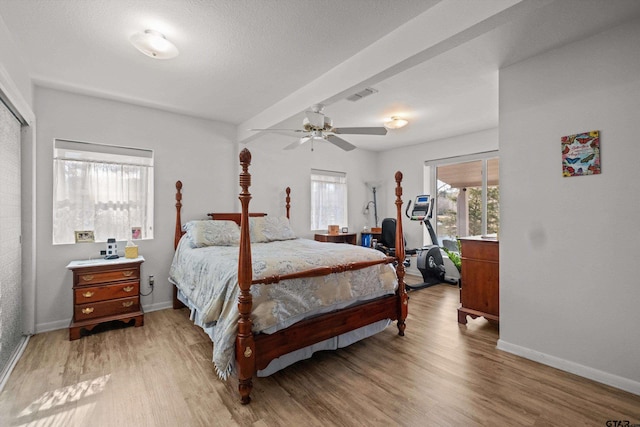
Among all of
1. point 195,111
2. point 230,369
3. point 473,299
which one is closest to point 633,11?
point 473,299

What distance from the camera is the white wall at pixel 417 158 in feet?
15.8

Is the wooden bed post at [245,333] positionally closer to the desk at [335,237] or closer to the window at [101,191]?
the window at [101,191]

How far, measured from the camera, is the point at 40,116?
10.1 feet

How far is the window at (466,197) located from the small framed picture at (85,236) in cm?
527

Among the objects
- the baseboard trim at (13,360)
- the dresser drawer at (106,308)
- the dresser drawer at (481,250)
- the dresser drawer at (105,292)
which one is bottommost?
the baseboard trim at (13,360)

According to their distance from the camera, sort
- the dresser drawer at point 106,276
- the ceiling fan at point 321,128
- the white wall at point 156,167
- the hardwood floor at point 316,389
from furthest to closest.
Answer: the white wall at point 156,167 < the dresser drawer at point 106,276 < the ceiling fan at point 321,128 < the hardwood floor at point 316,389

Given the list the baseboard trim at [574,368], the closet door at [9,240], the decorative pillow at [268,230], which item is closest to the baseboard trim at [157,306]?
the closet door at [9,240]

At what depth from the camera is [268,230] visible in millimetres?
3980

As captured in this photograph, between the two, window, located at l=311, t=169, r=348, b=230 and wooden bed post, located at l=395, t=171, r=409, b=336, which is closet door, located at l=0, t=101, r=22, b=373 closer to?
wooden bed post, located at l=395, t=171, r=409, b=336

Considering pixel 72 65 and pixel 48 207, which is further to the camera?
pixel 48 207

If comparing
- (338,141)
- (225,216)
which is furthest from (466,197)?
(225,216)

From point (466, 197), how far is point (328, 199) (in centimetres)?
250

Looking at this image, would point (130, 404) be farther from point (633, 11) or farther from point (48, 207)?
point (633, 11)

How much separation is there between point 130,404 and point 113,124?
9.99 feet
